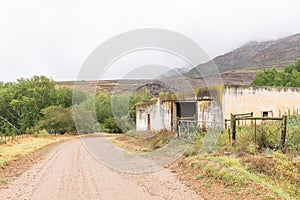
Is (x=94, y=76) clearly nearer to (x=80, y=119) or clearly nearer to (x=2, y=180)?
(x=2, y=180)

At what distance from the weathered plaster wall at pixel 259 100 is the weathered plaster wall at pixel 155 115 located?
644 centimetres

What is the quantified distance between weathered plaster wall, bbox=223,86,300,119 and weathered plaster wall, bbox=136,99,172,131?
6444 mm

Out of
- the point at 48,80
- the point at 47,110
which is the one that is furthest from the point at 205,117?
the point at 48,80

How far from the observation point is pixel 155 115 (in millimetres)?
26344

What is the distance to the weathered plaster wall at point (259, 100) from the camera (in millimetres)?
15984

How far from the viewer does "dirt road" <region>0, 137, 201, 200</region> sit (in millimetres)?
7406

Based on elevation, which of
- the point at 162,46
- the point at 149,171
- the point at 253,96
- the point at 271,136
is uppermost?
the point at 162,46

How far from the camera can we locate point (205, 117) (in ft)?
56.1

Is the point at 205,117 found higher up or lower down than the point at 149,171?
higher up

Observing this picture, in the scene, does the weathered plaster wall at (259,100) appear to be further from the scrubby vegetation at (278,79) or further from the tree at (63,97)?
the tree at (63,97)

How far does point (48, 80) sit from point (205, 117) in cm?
4364

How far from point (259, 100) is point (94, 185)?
11593 mm

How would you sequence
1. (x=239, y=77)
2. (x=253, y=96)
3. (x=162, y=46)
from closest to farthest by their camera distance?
(x=162, y=46) → (x=253, y=96) → (x=239, y=77)

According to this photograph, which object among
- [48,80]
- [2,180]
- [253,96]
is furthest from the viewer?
[48,80]
